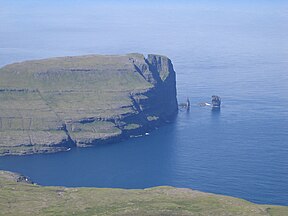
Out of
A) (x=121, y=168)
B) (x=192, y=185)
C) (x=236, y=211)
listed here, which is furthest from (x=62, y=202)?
(x=121, y=168)

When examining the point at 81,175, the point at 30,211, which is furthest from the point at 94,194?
the point at 81,175

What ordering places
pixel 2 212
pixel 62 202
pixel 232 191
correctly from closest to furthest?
1. pixel 2 212
2. pixel 62 202
3. pixel 232 191

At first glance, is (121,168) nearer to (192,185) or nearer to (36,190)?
(192,185)

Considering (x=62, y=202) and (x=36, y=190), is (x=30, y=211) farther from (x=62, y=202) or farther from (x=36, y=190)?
(x=36, y=190)

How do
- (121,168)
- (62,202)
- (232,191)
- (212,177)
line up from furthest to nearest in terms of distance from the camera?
(121,168)
(212,177)
(232,191)
(62,202)

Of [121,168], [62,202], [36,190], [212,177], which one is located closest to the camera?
[62,202]

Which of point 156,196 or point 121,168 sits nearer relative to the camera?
point 156,196
